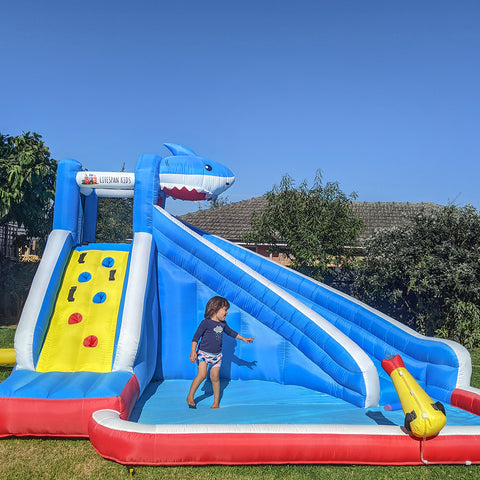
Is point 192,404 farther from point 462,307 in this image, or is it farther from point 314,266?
point 462,307

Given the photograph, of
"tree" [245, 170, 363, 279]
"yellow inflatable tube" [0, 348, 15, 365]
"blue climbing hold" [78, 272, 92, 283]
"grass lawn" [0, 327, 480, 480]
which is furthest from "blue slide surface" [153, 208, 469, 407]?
"tree" [245, 170, 363, 279]

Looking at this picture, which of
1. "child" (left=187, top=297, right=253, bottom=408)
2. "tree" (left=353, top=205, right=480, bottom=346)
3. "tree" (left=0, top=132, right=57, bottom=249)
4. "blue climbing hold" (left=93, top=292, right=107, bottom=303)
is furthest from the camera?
"tree" (left=0, top=132, right=57, bottom=249)

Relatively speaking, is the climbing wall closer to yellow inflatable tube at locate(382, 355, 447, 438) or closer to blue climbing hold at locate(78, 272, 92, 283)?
blue climbing hold at locate(78, 272, 92, 283)

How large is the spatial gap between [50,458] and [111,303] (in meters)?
2.04

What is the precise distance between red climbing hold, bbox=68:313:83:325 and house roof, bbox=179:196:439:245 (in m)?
10.9

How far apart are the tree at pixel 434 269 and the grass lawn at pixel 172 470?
667 cm

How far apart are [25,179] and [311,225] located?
6644 millimetres

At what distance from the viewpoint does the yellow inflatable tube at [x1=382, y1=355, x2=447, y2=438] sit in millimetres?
3764

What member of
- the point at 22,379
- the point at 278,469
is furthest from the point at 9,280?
the point at 278,469

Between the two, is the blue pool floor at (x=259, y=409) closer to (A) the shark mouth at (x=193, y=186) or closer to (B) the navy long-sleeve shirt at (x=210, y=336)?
(B) the navy long-sleeve shirt at (x=210, y=336)

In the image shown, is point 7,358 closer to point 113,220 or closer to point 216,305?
point 216,305

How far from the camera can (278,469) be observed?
3707mm

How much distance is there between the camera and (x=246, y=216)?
18.5 metres

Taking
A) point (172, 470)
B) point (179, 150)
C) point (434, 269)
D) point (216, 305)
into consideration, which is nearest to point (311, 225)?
point (434, 269)
